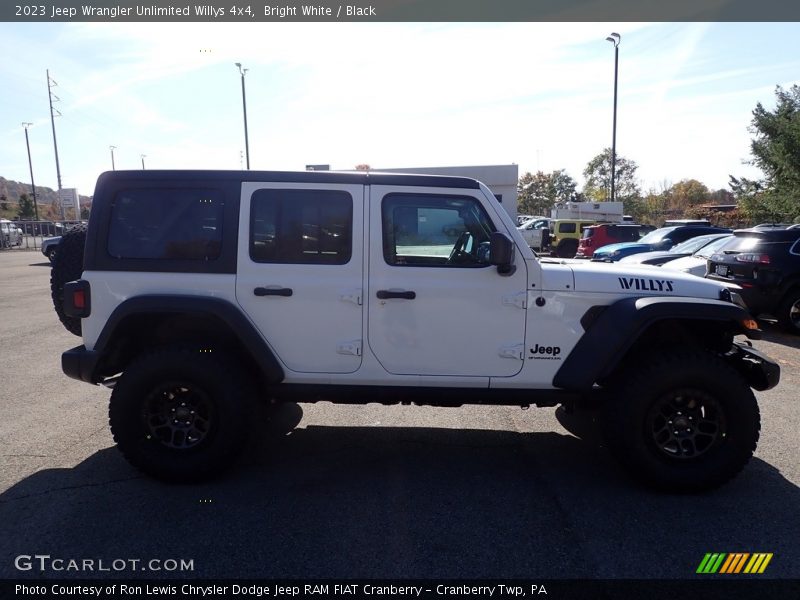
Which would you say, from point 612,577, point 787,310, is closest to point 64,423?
point 612,577

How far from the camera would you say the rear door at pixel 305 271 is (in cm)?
374

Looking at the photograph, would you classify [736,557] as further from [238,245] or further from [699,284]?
[238,245]

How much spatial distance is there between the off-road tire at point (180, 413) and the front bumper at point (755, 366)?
3.47 meters

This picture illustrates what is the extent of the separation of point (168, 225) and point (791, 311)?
9.28 m

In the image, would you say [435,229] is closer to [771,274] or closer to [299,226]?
[299,226]

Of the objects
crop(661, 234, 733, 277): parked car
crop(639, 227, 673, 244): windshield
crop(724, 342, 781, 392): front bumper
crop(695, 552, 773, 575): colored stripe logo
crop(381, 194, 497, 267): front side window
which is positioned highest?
crop(381, 194, 497, 267): front side window

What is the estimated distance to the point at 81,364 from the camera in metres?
3.76

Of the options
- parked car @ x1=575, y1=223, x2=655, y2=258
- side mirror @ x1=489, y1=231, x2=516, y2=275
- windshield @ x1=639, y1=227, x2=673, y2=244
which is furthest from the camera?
parked car @ x1=575, y1=223, x2=655, y2=258

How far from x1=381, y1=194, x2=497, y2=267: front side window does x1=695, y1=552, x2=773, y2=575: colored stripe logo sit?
2.18m

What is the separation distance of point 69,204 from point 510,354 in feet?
211

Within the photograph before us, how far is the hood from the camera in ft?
12.3

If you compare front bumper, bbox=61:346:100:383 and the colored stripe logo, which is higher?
front bumper, bbox=61:346:100:383

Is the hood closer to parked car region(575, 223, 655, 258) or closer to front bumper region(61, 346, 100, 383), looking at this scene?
front bumper region(61, 346, 100, 383)

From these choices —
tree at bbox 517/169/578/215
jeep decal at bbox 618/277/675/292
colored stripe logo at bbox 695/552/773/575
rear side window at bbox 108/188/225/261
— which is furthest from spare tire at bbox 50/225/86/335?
tree at bbox 517/169/578/215
